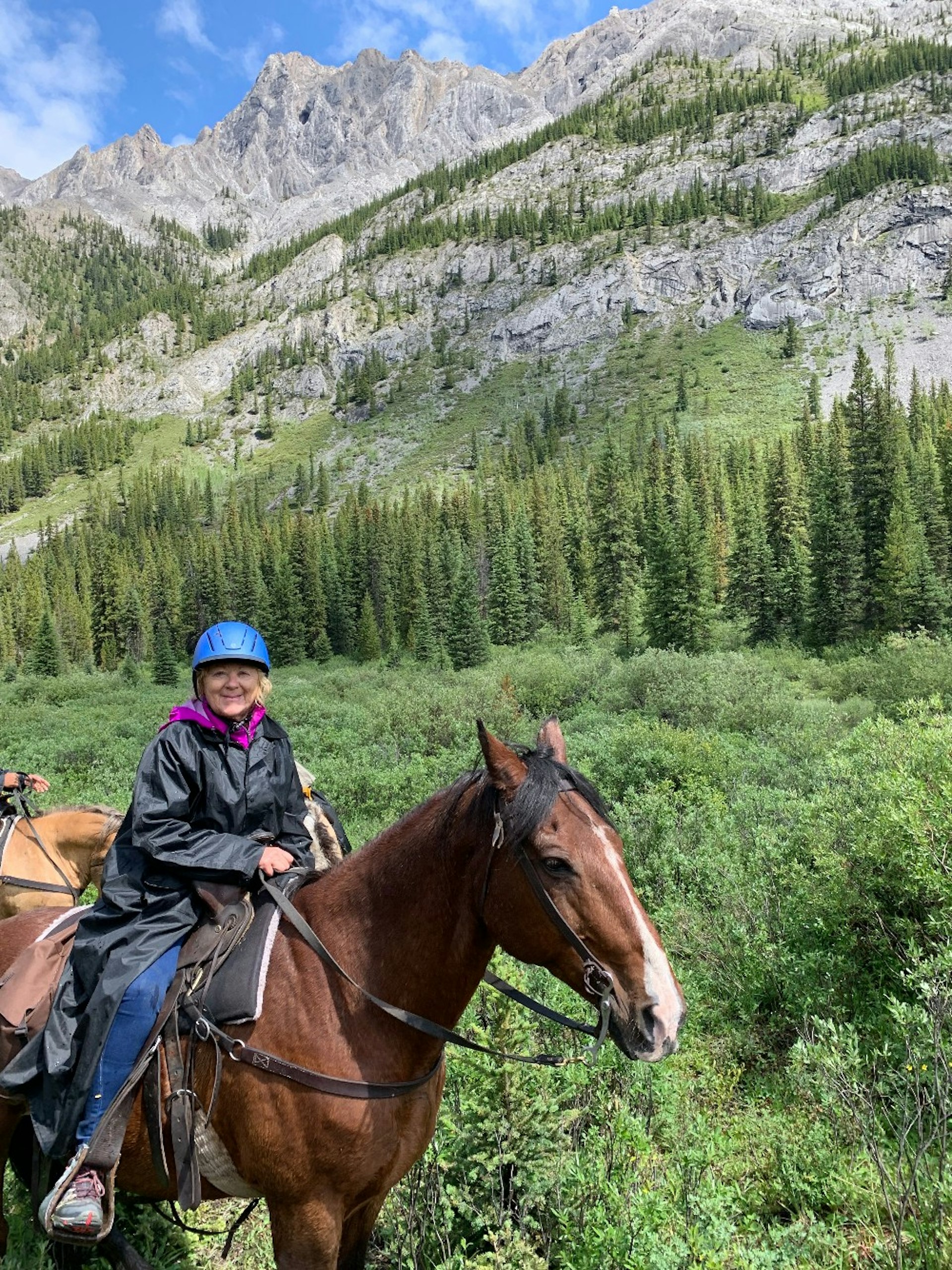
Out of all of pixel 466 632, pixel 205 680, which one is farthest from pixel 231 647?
pixel 466 632

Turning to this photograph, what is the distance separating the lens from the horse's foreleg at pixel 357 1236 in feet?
11.0

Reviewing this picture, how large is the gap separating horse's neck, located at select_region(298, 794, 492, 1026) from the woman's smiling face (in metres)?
1.00

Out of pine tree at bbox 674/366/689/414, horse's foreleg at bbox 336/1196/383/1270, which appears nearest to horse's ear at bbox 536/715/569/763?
horse's foreleg at bbox 336/1196/383/1270

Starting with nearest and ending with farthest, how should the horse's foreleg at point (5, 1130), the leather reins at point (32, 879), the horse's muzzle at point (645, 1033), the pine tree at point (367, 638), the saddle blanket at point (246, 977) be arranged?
the horse's muzzle at point (645, 1033)
the saddle blanket at point (246, 977)
the horse's foreleg at point (5, 1130)
the leather reins at point (32, 879)
the pine tree at point (367, 638)

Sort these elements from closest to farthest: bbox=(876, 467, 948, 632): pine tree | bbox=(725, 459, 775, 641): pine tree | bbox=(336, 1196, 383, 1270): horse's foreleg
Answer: bbox=(336, 1196, 383, 1270): horse's foreleg < bbox=(876, 467, 948, 632): pine tree < bbox=(725, 459, 775, 641): pine tree

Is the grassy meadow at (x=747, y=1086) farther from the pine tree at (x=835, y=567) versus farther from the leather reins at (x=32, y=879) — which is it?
the pine tree at (x=835, y=567)

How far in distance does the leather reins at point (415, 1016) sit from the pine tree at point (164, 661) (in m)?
76.7

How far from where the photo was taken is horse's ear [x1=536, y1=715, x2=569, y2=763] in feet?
9.84

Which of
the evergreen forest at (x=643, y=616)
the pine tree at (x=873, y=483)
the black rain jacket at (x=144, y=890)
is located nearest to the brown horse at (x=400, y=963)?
the black rain jacket at (x=144, y=890)

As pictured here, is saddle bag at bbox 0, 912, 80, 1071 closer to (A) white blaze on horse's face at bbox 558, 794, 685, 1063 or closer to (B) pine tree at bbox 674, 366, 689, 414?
(A) white blaze on horse's face at bbox 558, 794, 685, 1063

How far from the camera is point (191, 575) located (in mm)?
96062

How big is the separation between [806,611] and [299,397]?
554ft

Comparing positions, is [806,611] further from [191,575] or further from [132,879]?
[191,575]

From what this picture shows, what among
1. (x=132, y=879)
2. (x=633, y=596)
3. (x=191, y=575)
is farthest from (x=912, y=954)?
(x=191, y=575)
